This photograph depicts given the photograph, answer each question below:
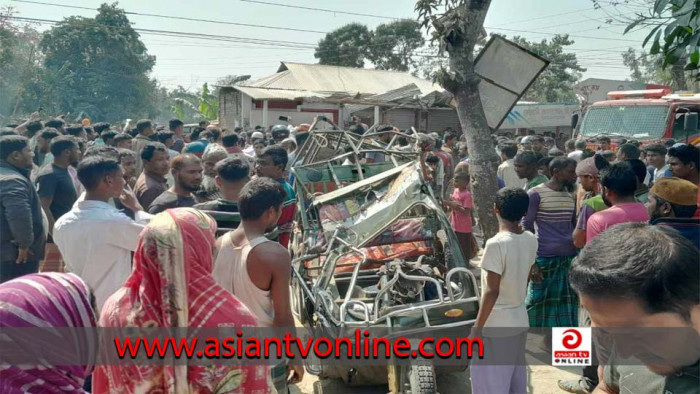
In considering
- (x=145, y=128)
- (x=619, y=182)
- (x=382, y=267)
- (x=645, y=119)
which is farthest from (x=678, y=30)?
(x=645, y=119)

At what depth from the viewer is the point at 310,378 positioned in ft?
15.5

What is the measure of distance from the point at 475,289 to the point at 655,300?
265cm

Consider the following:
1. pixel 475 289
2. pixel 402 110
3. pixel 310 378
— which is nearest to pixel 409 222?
pixel 475 289

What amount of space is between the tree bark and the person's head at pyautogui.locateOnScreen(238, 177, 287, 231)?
418 centimetres

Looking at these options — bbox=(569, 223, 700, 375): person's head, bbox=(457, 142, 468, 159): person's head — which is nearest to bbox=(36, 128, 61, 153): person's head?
bbox=(457, 142, 468, 159): person's head

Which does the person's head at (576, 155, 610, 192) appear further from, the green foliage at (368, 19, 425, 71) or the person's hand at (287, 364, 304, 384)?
the green foliage at (368, 19, 425, 71)

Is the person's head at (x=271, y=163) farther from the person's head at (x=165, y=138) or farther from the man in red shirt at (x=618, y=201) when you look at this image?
the person's head at (x=165, y=138)

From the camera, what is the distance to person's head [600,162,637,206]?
346cm

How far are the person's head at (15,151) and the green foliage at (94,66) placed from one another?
115 feet

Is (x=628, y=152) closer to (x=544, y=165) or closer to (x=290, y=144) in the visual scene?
(x=544, y=165)

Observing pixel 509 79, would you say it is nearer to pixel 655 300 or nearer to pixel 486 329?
pixel 486 329

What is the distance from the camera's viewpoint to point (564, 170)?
4.70m

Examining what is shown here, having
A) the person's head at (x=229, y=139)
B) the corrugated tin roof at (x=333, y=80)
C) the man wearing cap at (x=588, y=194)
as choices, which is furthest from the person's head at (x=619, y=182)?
the corrugated tin roof at (x=333, y=80)

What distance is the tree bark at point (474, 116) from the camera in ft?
21.0
